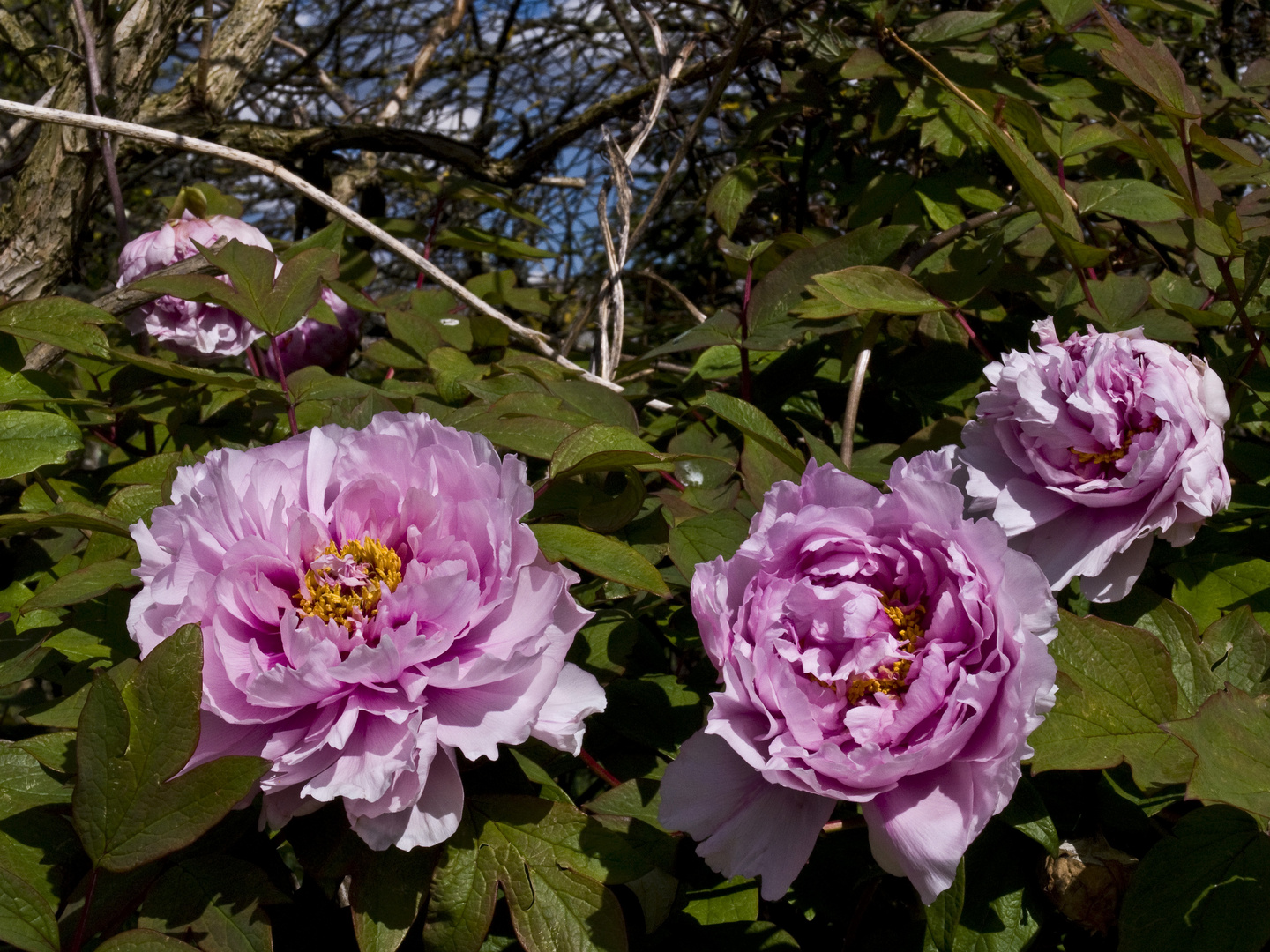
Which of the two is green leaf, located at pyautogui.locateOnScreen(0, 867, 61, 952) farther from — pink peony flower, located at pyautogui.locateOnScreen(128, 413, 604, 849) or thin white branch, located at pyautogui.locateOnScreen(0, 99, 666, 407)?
thin white branch, located at pyautogui.locateOnScreen(0, 99, 666, 407)

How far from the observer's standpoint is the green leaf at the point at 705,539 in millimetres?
764

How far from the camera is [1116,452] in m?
0.79

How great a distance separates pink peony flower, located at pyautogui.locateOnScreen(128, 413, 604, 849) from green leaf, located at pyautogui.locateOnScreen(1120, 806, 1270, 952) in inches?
15.0

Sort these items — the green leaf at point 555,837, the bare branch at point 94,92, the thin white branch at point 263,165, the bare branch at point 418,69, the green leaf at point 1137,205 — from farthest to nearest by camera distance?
the bare branch at point 418,69
the bare branch at point 94,92
the thin white branch at point 263,165
the green leaf at point 1137,205
the green leaf at point 555,837

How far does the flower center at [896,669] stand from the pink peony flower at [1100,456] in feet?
0.49

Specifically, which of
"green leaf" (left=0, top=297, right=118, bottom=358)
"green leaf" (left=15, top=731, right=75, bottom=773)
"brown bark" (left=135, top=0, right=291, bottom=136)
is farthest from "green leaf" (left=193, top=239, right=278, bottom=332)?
"brown bark" (left=135, top=0, right=291, bottom=136)

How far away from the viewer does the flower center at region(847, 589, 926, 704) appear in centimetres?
66

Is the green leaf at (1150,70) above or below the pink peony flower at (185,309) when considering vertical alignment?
above

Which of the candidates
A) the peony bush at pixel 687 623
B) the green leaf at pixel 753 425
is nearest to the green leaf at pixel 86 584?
the peony bush at pixel 687 623

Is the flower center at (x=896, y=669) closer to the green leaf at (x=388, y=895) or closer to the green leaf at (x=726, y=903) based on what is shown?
the green leaf at (x=726, y=903)

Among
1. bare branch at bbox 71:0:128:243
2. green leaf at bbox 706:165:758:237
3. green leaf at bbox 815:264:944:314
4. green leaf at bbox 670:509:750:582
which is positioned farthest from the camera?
green leaf at bbox 706:165:758:237

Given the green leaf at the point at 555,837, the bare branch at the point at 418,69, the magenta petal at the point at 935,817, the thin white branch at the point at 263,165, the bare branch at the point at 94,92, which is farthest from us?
the bare branch at the point at 418,69

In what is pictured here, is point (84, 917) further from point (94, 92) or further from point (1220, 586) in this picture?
point (94, 92)

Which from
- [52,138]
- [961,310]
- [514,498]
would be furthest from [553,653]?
[52,138]
